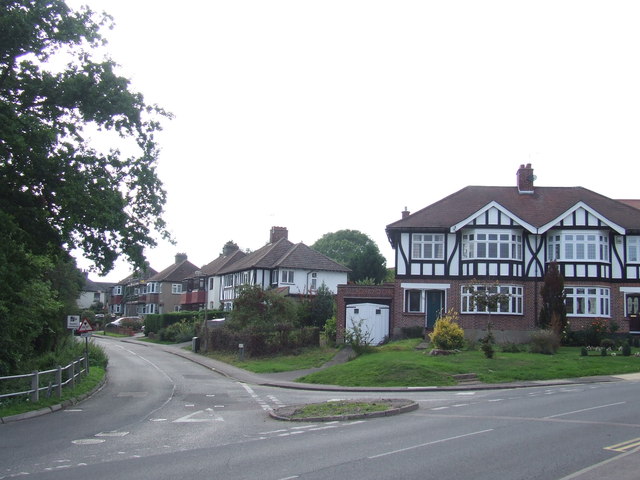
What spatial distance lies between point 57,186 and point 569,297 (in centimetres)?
2999

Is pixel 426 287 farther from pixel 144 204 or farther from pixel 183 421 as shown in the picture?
pixel 183 421

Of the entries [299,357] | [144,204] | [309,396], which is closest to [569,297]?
[299,357]

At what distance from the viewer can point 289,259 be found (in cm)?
6053

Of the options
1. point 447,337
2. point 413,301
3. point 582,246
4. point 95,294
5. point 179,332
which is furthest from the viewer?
point 95,294

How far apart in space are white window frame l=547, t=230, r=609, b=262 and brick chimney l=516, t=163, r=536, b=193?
220 inches

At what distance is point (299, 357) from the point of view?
125 feet

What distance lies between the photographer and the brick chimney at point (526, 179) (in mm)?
43938

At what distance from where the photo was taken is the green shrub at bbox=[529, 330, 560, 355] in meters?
32.0

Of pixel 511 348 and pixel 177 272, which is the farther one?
pixel 177 272

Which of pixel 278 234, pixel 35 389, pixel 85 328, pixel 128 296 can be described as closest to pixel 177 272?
pixel 128 296

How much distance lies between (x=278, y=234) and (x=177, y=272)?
25.7 meters

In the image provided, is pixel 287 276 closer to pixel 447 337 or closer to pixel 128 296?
pixel 447 337

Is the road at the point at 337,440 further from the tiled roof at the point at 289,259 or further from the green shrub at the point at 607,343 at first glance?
the tiled roof at the point at 289,259

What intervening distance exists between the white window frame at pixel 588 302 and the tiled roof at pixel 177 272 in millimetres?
57231
